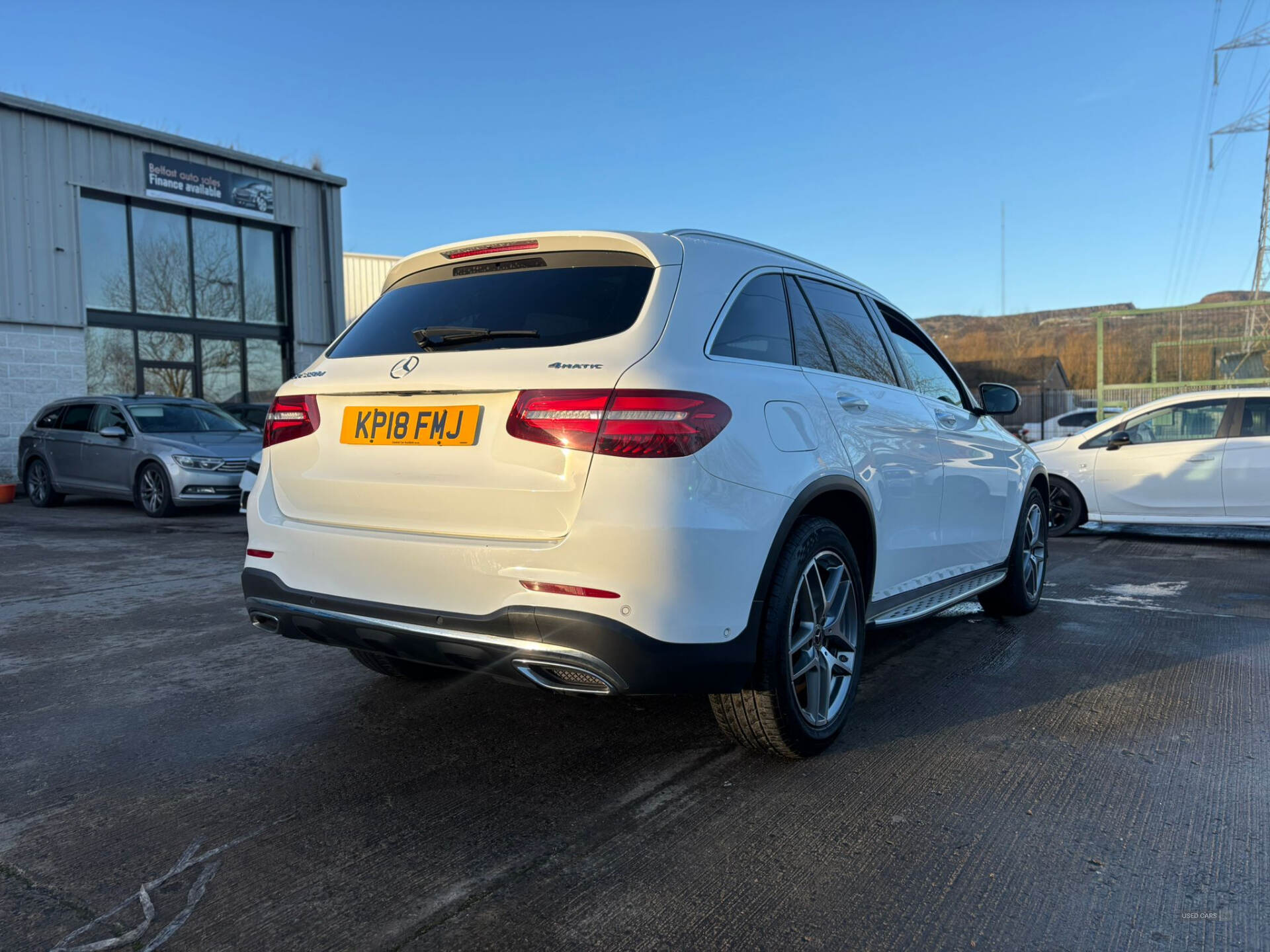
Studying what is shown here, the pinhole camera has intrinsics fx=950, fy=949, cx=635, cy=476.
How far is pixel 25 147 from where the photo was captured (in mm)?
16953

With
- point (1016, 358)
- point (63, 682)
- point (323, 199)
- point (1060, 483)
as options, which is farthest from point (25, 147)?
point (1016, 358)

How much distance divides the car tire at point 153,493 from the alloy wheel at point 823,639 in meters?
10.3

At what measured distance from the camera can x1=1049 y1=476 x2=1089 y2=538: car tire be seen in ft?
32.1

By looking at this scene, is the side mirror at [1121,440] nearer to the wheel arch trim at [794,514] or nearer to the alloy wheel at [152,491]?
the wheel arch trim at [794,514]

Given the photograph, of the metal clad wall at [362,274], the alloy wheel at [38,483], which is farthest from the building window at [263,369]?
the metal clad wall at [362,274]

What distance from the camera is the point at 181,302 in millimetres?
19781

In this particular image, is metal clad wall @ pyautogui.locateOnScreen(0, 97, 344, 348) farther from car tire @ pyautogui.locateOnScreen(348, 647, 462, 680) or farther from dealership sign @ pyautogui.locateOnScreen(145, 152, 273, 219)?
car tire @ pyautogui.locateOnScreen(348, 647, 462, 680)

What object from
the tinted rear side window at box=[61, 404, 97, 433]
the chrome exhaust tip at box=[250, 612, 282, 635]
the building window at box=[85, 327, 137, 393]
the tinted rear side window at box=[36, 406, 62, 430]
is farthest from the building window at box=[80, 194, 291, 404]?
the chrome exhaust tip at box=[250, 612, 282, 635]

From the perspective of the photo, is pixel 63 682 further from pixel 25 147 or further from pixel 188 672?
pixel 25 147

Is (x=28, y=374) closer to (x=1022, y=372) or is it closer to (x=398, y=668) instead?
(x=398, y=668)

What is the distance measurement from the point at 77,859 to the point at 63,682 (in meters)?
1.98

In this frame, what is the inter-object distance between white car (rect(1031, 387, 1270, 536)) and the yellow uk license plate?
8.44 metres

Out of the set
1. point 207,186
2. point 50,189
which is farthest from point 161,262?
point 50,189

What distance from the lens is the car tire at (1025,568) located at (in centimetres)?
555
